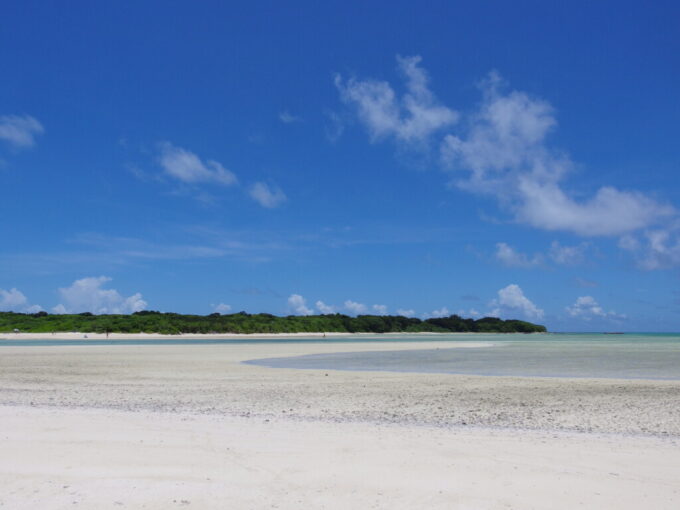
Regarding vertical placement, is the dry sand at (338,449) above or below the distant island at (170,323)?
below

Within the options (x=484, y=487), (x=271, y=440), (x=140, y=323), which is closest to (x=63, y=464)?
(x=271, y=440)

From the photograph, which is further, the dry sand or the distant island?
the distant island

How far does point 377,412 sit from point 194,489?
28.5 feet

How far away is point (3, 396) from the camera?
18141mm

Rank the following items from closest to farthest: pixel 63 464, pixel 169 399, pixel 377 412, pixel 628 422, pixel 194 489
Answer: pixel 194 489
pixel 63 464
pixel 628 422
pixel 377 412
pixel 169 399

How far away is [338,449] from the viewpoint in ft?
32.5

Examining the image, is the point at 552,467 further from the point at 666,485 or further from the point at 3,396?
the point at 3,396

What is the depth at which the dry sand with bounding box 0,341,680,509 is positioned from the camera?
7312mm

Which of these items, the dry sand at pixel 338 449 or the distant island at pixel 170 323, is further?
the distant island at pixel 170 323

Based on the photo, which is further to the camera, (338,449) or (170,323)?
(170,323)

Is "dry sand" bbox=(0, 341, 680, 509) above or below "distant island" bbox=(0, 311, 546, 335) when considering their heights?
below

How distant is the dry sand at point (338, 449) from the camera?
24.0 feet

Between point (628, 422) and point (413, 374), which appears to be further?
point (413, 374)

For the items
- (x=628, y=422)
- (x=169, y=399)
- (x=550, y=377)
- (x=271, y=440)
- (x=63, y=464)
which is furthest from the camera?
(x=550, y=377)
